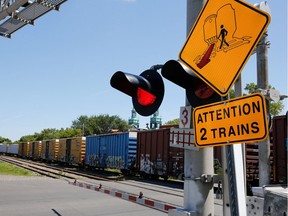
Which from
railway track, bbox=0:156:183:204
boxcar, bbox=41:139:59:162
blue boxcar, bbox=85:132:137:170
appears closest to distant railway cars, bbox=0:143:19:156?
boxcar, bbox=41:139:59:162

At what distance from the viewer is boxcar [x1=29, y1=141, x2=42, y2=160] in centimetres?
5024

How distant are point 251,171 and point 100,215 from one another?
7890 millimetres

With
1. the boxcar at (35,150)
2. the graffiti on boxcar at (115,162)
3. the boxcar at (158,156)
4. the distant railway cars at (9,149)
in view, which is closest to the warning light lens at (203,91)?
the boxcar at (158,156)

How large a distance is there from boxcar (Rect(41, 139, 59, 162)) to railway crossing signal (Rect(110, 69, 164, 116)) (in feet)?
130

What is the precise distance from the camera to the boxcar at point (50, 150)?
4156cm

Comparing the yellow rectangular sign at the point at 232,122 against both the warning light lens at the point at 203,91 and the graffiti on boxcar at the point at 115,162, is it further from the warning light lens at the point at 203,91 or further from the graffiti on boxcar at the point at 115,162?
the graffiti on boxcar at the point at 115,162

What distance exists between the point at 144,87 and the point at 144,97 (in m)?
0.14

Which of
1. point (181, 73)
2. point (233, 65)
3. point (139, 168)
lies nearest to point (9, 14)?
point (181, 73)

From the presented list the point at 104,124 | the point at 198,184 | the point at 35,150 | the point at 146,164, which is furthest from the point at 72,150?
the point at 104,124

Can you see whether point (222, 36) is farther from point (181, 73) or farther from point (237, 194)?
point (237, 194)

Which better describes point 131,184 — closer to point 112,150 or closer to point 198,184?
point 112,150

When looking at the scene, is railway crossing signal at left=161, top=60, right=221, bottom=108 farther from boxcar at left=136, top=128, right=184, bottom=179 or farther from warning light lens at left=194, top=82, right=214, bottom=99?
boxcar at left=136, top=128, right=184, bottom=179

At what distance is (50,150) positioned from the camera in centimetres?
4381

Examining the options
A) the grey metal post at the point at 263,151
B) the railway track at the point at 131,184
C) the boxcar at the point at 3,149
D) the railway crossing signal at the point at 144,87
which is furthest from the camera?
the boxcar at the point at 3,149
